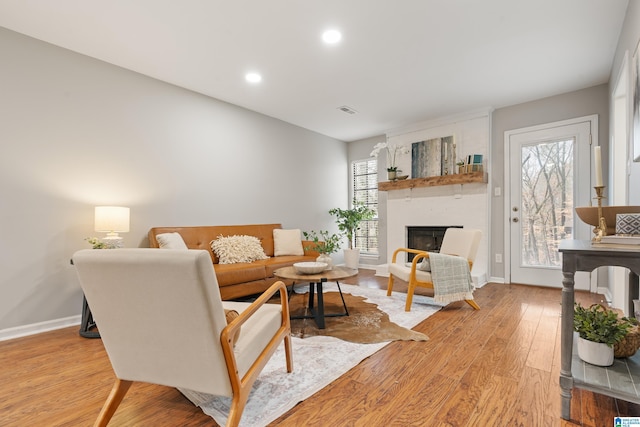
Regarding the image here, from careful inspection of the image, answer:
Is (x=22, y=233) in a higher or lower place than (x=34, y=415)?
higher

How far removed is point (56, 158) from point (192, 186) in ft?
4.31

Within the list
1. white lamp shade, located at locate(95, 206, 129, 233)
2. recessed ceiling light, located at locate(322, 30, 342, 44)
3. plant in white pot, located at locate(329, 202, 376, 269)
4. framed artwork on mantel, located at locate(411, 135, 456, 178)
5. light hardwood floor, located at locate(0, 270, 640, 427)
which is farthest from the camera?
plant in white pot, located at locate(329, 202, 376, 269)

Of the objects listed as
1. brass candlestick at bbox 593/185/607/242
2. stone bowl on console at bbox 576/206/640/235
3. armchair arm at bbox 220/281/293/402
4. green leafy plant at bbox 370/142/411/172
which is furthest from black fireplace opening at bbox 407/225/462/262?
armchair arm at bbox 220/281/293/402

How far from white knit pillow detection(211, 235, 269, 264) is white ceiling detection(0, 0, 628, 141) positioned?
1860mm

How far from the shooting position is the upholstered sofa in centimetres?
317

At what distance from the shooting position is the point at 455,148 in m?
4.65

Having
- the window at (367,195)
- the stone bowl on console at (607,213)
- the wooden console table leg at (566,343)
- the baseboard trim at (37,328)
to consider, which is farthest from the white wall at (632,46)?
the baseboard trim at (37,328)

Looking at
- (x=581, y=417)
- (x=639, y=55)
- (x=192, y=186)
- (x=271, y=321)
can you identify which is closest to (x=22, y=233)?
(x=192, y=186)

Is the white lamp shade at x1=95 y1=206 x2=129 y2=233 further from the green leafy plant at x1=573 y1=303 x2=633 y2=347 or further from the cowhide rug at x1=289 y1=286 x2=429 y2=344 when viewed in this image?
the green leafy plant at x1=573 y1=303 x2=633 y2=347

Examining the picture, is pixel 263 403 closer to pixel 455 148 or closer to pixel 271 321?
pixel 271 321

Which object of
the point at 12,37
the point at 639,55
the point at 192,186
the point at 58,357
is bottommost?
the point at 58,357

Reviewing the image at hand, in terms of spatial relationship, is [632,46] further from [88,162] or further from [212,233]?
[88,162]

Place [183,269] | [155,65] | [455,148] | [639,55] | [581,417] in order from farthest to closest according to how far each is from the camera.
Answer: [455,148] → [155,65] → [639,55] → [581,417] → [183,269]

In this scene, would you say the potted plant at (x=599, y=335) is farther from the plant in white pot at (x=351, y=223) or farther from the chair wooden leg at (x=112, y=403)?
the plant in white pot at (x=351, y=223)
